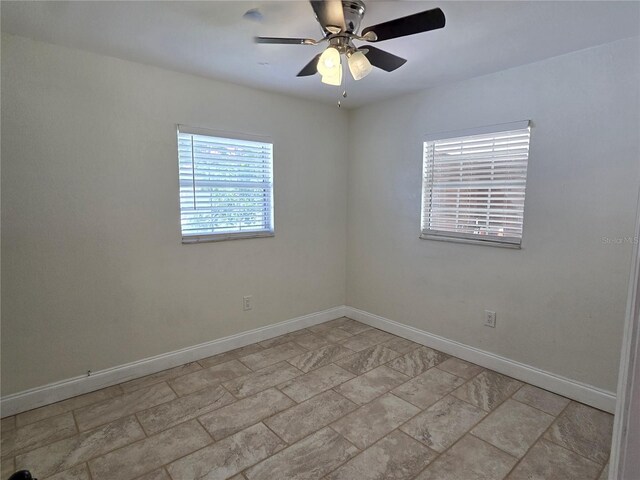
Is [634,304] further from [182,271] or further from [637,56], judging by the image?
[182,271]

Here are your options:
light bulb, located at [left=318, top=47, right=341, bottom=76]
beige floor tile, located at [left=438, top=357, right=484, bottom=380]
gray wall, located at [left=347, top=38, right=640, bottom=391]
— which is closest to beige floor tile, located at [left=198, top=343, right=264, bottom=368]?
gray wall, located at [left=347, top=38, right=640, bottom=391]

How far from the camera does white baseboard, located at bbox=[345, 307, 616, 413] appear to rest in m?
2.35

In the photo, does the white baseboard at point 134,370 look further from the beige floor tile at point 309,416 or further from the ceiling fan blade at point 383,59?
the ceiling fan blade at point 383,59

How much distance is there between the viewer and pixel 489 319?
2.87 metres

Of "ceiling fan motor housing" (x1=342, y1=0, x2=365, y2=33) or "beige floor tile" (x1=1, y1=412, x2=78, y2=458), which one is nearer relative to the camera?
"ceiling fan motor housing" (x1=342, y1=0, x2=365, y2=33)

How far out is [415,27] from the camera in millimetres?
1582

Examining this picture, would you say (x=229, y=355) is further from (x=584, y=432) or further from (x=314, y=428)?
(x=584, y=432)

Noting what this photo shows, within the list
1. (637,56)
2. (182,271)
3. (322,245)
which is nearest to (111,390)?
(182,271)

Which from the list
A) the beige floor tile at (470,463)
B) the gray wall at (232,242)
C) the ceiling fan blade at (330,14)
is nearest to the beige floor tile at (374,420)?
the beige floor tile at (470,463)

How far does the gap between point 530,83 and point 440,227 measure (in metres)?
1.27

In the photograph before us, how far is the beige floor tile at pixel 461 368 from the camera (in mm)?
2807

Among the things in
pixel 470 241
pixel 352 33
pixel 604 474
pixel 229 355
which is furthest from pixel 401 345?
pixel 352 33

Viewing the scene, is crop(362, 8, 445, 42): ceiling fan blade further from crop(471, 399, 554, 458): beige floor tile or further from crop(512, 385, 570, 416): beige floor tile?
crop(512, 385, 570, 416): beige floor tile

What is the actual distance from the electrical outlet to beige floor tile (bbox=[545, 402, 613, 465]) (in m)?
0.71
